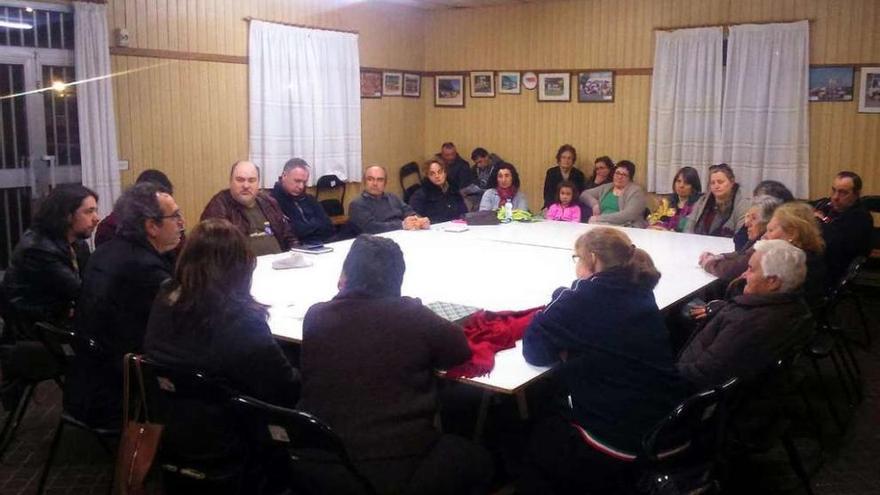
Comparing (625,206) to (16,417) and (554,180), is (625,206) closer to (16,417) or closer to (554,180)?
(554,180)

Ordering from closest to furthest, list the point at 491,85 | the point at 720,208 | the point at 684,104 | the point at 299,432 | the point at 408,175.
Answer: the point at 299,432
the point at 720,208
the point at 684,104
the point at 491,85
the point at 408,175

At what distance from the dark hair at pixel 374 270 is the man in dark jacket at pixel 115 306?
973 mm

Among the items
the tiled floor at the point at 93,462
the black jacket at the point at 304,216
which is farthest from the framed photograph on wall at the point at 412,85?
the tiled floor at the point at 93,462

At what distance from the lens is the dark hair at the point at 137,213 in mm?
3082

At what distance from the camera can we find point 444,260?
4578 mm

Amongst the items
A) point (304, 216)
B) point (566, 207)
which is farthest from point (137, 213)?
point (566, 207)

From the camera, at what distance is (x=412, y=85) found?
9.22m

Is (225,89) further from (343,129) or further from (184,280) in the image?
(184,280)

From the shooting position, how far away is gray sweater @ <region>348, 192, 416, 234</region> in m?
6.01

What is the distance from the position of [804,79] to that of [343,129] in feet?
14.2

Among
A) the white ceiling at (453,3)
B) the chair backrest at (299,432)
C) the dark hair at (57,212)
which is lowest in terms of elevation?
the chair backrest at (299,432)

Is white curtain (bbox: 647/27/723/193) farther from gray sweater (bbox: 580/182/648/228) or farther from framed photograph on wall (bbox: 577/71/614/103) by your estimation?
gray sweater (bbox: 580/182/648/228)

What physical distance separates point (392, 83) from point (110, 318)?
20.9 ft

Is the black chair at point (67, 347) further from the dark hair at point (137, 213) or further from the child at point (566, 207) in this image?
the child at point (566, 207)
